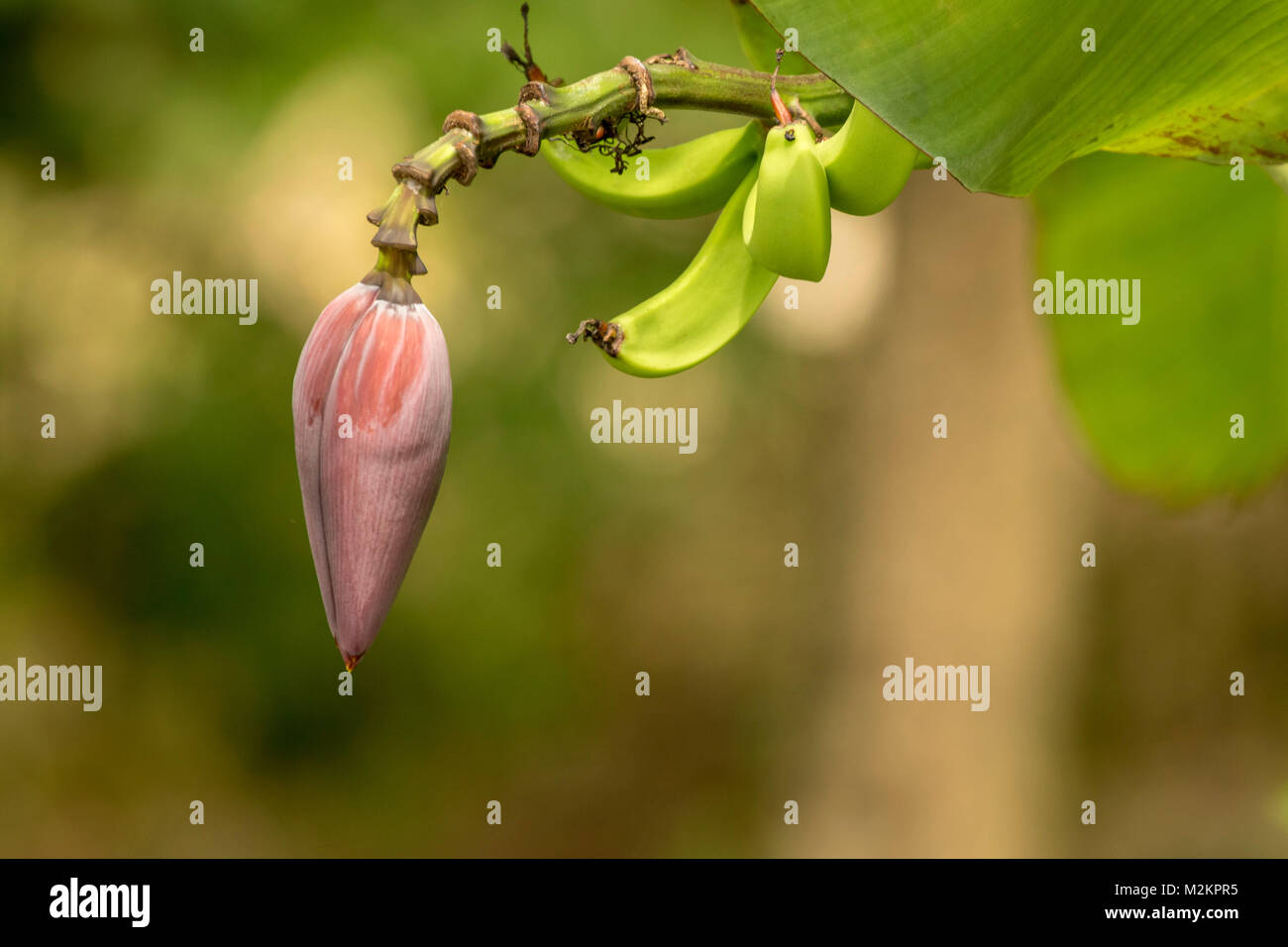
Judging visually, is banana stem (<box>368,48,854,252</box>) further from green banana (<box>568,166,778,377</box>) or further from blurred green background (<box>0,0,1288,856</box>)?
blurred green background (<box>0,0,1288,856</box>)

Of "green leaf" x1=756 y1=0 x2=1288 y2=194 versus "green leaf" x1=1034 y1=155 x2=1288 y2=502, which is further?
"green leaf" x1=1034 y1=155 x2=1288 y2=502

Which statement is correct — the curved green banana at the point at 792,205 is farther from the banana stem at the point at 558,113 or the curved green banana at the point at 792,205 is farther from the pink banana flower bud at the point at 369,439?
the pink banana flower bud at the point at 369,439

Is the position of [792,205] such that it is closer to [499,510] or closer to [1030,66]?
[1030,66]

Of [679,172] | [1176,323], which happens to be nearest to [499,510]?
[1176,323]

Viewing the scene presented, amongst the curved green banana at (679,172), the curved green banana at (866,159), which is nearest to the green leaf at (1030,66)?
the curved green banana at (866,159)

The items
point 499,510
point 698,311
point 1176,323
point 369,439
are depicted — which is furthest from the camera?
point 499,510

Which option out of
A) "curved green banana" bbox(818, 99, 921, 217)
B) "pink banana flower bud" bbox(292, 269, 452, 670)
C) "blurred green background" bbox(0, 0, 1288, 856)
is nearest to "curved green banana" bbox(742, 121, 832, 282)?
"curved green banana" bbox(818, 99, 921, 217)

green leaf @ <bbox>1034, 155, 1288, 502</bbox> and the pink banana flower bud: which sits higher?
green leaf @ <bbox>1034, 155, 1288, 502</bbox>
